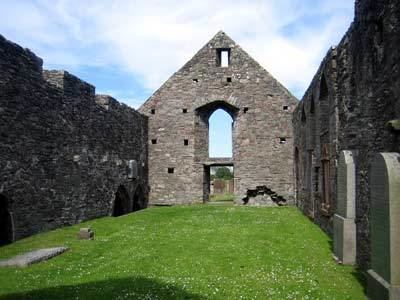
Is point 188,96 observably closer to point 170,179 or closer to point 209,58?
point 209,58

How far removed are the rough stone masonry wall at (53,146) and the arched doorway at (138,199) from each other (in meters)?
2.54

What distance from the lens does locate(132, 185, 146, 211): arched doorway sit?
65.3ft

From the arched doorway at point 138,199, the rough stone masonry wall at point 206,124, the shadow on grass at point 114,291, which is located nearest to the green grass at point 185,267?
the shadow on grass at point 114,291

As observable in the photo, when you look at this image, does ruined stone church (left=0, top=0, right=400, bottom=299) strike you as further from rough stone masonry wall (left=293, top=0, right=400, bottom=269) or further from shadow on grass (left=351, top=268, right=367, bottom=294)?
shadow on grass (left=351, top=268, right=367, bottom=294)

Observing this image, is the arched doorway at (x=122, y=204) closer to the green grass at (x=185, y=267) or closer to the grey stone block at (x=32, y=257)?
the green grass at (x=185, y=267)

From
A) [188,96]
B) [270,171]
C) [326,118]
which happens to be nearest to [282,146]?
[270,171]

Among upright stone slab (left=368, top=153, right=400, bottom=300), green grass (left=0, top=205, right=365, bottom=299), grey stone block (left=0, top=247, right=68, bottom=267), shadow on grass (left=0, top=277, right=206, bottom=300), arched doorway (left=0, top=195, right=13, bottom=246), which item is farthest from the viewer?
arched doorway (left=0, top=195, right=13, bottom=246)

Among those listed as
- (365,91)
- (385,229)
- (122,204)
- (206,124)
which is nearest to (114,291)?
(385,229)

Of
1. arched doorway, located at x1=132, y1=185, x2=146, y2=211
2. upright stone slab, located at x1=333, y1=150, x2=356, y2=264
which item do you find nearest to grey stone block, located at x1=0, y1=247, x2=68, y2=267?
upright stone slab, located at x1=333, y1=150, x2=356, y2=264

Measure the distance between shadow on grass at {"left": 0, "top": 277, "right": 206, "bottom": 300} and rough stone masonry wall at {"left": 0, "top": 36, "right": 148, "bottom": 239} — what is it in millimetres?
4521

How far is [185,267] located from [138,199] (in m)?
13.4

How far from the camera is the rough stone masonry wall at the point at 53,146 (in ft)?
32.8

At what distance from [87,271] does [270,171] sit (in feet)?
48.7

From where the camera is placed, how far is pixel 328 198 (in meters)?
11.6
